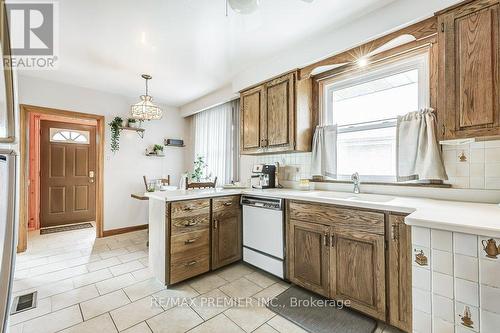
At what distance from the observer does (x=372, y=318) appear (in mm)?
1729

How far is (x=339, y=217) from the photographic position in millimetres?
1824

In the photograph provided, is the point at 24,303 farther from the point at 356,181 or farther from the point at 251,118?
the point at 356,181

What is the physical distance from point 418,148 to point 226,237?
6.80 ft

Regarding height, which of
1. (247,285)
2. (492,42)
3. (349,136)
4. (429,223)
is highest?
(492,42)


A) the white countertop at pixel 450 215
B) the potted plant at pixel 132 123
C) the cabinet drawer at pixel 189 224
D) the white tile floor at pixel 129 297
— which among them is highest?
the potted plant at pixel 132 123

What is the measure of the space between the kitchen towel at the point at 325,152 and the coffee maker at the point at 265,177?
541mm

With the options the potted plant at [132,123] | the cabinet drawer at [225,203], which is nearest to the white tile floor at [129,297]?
the cabinet drawer at [225,203]

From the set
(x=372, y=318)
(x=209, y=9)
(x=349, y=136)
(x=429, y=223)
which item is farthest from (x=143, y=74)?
(x=372, y=318)

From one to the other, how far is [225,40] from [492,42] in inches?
81.5

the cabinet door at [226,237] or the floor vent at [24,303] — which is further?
the cabinet door at [226,237]

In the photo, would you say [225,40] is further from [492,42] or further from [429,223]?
[429,223]

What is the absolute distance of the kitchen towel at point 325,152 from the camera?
98.1 inches

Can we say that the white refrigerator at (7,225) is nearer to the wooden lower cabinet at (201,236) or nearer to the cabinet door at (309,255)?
the wooden lower cabinet at (201,236)

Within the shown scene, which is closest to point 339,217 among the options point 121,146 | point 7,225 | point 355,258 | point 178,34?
point 355,258
